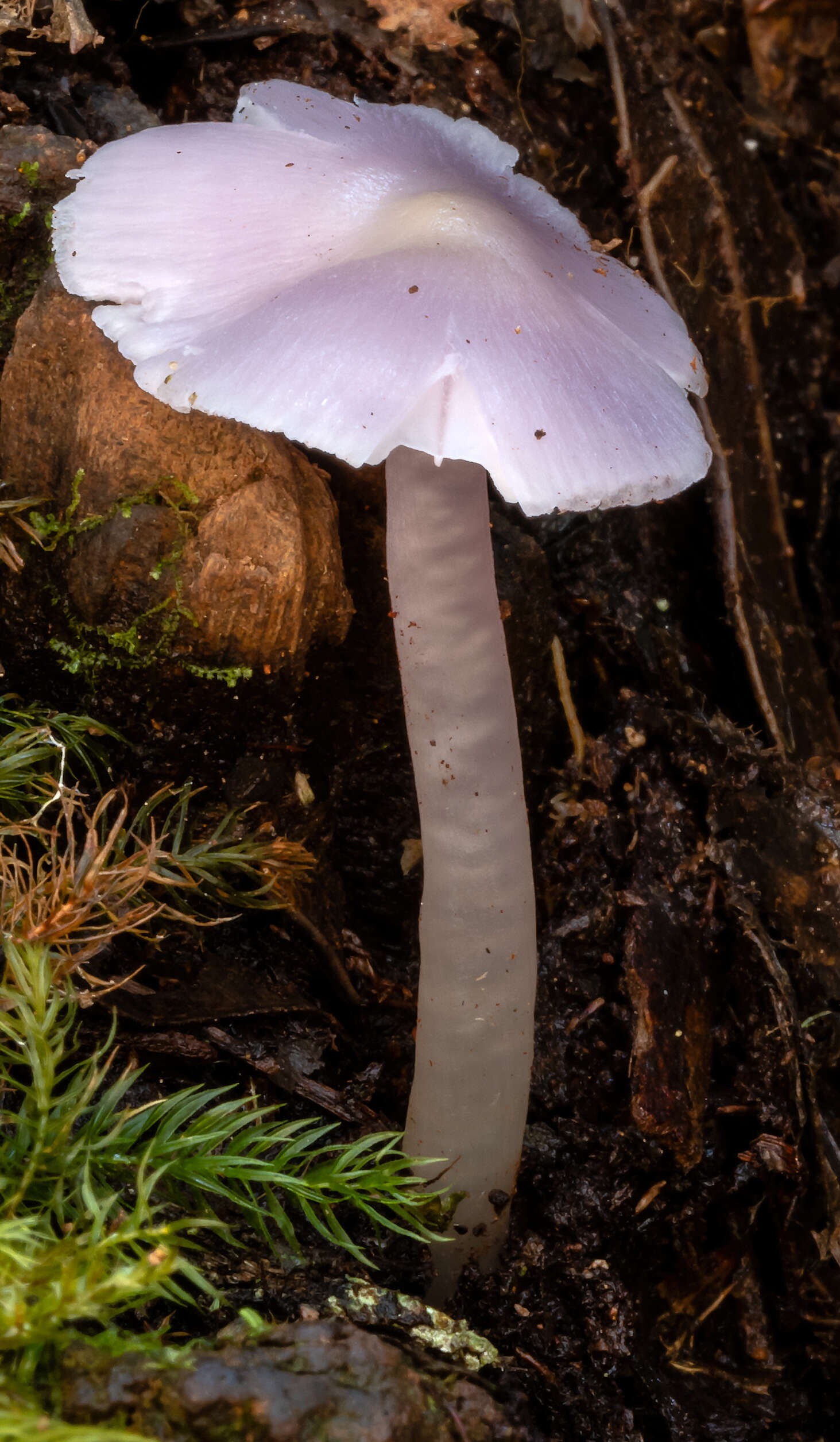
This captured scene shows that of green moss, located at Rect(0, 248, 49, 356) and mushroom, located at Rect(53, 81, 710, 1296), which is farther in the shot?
green moss, located at Rect(0, 248, 49, 356)

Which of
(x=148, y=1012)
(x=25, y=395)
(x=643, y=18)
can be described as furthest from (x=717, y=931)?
(x=643, y=18)

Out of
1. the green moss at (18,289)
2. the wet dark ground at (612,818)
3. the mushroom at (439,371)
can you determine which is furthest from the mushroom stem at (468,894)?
the green moss at (18,289)

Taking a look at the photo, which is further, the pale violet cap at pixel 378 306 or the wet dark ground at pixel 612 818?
the wet dark ground at pixel 612 818

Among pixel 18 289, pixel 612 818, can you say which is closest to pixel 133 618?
pixel 18 289

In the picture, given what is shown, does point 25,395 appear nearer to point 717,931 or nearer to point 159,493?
point 159,493

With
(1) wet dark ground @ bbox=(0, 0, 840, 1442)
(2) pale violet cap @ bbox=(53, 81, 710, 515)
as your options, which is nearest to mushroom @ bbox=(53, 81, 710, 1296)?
(2) pale violet cap @ bbox=(53, 81, 710, 515)

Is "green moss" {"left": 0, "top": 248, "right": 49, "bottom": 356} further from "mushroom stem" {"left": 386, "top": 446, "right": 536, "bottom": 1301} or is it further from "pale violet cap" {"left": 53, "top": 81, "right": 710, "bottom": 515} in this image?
"mushroom stem" {"left": 386, "top": 446, "right": 536, "bottom": 1301}

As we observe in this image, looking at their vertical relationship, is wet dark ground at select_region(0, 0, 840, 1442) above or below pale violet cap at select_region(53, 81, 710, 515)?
below

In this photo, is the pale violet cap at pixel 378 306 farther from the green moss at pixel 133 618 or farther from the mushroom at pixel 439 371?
the green moss at pixel 133 618
